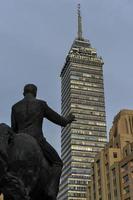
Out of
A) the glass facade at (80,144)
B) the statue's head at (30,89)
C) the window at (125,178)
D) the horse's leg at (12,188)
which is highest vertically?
the glass facade at (80,144)

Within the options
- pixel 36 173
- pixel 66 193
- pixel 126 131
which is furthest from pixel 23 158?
pixel 66 193

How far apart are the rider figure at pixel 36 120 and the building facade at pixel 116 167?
82175mm

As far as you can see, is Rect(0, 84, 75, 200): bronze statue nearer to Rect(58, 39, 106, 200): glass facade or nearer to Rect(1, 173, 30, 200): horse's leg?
Rect(1, 173, 30, 200): horse's leg

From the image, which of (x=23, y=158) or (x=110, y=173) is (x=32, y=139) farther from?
(x=110, y=173)

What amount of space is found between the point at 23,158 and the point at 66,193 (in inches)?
6590

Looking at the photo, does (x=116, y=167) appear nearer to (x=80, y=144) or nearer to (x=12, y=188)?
(x=80, y=144)

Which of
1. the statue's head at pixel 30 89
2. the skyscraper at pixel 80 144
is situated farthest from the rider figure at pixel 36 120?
the skyscraper at pixel 80 144

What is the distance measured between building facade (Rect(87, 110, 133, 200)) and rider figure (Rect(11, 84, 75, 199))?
82175mm

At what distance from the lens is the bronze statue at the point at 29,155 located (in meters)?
6.99

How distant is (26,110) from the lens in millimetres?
8336

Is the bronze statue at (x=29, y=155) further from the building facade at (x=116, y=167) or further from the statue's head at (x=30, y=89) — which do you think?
the building facade at (x=116, y=167)

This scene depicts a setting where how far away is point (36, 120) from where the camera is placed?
8.27 metres

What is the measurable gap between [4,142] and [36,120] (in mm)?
1213

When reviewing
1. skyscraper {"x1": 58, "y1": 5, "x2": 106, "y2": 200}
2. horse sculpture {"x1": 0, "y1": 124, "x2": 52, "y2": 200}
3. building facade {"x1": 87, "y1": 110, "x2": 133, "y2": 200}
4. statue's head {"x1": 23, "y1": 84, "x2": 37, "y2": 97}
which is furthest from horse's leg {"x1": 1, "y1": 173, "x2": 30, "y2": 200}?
skyscraper {"x1": 58, "y1": 5, "x2": 106, "y2": 200}
